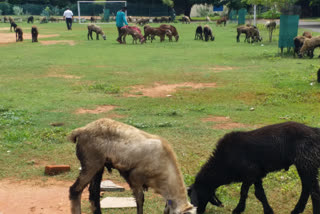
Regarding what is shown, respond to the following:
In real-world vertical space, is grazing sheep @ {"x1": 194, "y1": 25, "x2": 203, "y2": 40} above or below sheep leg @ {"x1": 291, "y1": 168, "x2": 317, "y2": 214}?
above

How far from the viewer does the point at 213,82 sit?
13.7 m

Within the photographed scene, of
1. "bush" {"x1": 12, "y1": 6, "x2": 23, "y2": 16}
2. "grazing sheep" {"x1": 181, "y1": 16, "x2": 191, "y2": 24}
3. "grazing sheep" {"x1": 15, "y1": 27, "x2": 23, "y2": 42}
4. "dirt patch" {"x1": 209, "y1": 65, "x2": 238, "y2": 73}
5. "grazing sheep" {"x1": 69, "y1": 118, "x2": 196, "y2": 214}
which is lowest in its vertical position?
"dirt patch" {"x1": 209, "y1": 65, "x2": 238, "y2": 73}

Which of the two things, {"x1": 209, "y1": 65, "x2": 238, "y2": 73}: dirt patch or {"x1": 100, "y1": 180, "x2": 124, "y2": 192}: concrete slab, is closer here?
{"x1": 100, "y1": 180, "x2": 124, "y2": 192}: concrete slab

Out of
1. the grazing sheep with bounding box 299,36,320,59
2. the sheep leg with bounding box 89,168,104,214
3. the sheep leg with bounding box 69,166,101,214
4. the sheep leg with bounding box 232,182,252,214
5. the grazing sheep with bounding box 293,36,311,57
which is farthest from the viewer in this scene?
the grazing sheep with bounding box 293,36,311,57

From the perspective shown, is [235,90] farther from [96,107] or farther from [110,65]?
[110,65]

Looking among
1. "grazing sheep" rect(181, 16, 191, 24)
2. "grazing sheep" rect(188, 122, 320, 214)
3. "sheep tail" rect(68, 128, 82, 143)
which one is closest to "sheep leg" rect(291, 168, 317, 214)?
"grazing sheep" rect(188, 122, 320, 214)

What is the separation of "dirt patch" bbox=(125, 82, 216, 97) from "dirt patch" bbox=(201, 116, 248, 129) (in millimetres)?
2638

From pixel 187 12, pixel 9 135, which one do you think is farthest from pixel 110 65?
pixel 187 12

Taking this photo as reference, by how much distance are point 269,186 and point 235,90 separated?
6635 millimetres

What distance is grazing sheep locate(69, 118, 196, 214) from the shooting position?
4223 mm

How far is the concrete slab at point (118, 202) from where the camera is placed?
5.34 metres

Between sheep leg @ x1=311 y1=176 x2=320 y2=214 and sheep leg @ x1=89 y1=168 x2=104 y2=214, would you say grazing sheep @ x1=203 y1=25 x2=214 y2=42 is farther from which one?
sheep leg @ x1=89 y1=168 x2=104 y2=214

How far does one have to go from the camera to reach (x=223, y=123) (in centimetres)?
918

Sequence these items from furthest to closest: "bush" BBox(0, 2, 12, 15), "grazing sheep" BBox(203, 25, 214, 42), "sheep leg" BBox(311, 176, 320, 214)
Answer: "bush" BBox(0, 2, 12, 15), "grazing sheep" BBox(203, 25, 214, 42), "sheep leg" BBox(311, 176, 320, 214)
